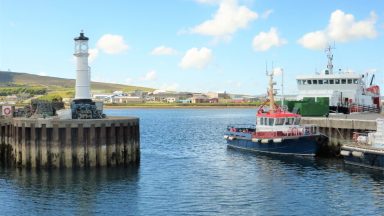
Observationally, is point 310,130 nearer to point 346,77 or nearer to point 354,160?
point 354,160

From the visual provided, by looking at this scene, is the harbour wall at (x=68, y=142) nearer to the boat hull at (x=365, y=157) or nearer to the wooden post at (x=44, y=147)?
the wooden post at (x=44, y=147)

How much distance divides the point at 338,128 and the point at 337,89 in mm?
15391

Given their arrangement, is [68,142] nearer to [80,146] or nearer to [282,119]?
[80,146]

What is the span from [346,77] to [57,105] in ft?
108

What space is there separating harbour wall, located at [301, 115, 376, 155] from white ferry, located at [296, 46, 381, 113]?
37.4ft

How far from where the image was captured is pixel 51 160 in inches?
1485

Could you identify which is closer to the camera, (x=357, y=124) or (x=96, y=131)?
(x=96, y=131)

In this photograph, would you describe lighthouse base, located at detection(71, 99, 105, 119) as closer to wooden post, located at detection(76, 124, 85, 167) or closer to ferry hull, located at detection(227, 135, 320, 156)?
wooden post, located at detection(76, 124, 85, 167)

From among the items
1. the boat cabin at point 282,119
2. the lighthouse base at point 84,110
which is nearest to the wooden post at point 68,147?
the lighthouse base at point 84,110

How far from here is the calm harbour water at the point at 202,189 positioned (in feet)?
89.9

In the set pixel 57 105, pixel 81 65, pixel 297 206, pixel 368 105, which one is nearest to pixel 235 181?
pixel 297 206

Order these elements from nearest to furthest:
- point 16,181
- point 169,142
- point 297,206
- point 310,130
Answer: point 297,206
point 16,181
point 310,130
point 169,142

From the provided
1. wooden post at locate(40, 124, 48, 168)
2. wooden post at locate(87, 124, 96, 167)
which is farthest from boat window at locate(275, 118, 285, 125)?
wooden post at locate(40, 124, 48, 168)

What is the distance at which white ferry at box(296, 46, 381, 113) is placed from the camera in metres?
58.5
